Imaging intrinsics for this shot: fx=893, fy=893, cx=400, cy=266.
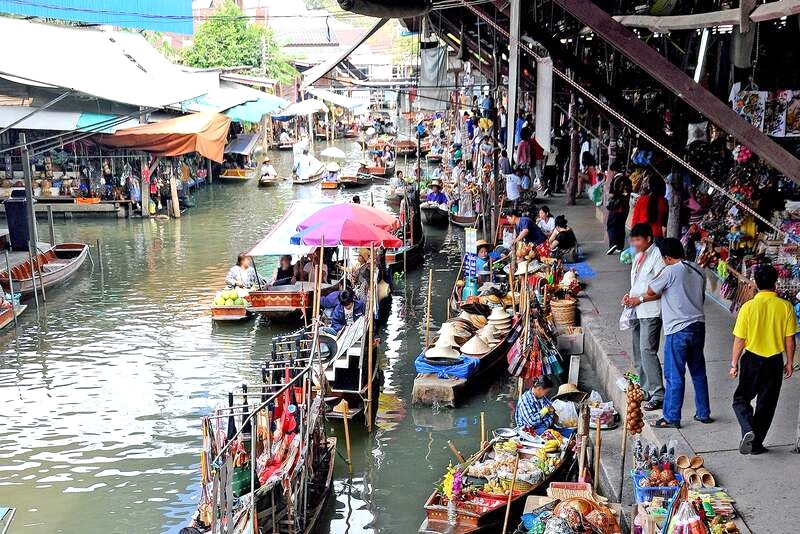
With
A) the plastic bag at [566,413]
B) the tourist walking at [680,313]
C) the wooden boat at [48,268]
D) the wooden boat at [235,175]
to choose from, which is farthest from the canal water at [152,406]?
the wooden boat at [235,175]

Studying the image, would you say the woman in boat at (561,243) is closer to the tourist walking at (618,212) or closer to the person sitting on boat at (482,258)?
the tourist walking at (618,212)

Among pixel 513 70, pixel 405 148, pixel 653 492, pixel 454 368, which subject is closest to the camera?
pixel 653 492

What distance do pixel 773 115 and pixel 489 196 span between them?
33.2 ft

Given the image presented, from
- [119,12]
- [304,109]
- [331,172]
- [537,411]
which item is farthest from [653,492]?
[304,109]

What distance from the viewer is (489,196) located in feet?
62.3

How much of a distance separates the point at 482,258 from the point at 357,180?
1591 centimetres

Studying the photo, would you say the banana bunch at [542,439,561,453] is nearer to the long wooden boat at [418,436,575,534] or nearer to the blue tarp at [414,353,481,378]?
the long wooden boat at [418,436,575,534]

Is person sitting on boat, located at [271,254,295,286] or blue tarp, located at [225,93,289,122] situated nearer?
person sitting on boat, located at [271,254,295,286]

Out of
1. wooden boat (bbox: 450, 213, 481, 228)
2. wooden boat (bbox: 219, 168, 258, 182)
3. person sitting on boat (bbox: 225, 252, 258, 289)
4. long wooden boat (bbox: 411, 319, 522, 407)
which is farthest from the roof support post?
wooden boat (bbox: 219, 168, 258, 182)

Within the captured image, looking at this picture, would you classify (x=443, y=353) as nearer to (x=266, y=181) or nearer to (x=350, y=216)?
(x=350, y=216)

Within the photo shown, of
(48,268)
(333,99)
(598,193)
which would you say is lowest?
(48,268)

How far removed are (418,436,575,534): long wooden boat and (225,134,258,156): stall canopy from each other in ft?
87.7

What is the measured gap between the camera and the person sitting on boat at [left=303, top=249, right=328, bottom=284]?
47.7 feet

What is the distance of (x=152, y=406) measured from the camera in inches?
440
